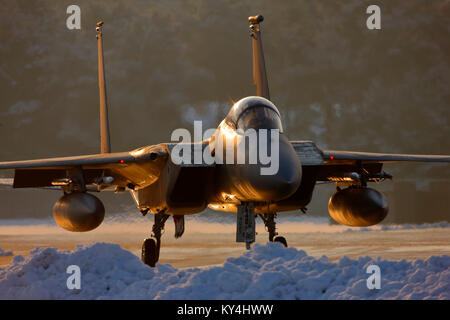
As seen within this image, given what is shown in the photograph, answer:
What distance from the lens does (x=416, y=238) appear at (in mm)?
22359

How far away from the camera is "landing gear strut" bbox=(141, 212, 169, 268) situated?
560 inches

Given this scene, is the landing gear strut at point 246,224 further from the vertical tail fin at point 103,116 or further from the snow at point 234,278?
the vertical tail fin at point 103,116

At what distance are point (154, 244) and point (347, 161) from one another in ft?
17.3

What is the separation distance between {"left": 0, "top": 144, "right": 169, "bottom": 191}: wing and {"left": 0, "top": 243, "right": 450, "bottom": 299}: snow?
1776 millimetres

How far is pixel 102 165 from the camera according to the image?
1270 centimetres

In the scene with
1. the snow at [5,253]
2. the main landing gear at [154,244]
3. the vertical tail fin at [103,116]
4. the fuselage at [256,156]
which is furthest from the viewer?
the snow at [5,253]

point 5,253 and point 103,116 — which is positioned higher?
point 103,116

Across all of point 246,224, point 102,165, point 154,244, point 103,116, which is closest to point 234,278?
point 246,224

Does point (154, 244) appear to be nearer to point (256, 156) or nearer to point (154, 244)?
point (154, 244)

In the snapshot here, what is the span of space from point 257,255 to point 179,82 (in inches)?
3462

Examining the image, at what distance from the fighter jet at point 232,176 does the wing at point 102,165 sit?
2 centimetres

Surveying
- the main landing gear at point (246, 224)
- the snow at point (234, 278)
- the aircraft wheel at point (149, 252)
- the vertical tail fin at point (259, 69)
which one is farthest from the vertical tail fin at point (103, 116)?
the main landing gear at point (246, 224)

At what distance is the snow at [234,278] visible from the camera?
8945 millimetres

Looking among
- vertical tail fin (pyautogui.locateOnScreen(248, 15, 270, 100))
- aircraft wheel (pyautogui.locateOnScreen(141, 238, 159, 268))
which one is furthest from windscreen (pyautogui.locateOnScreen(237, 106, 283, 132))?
aircraft wheel (pyautogui.locateOnScreen(141, 238, 159, 268))
